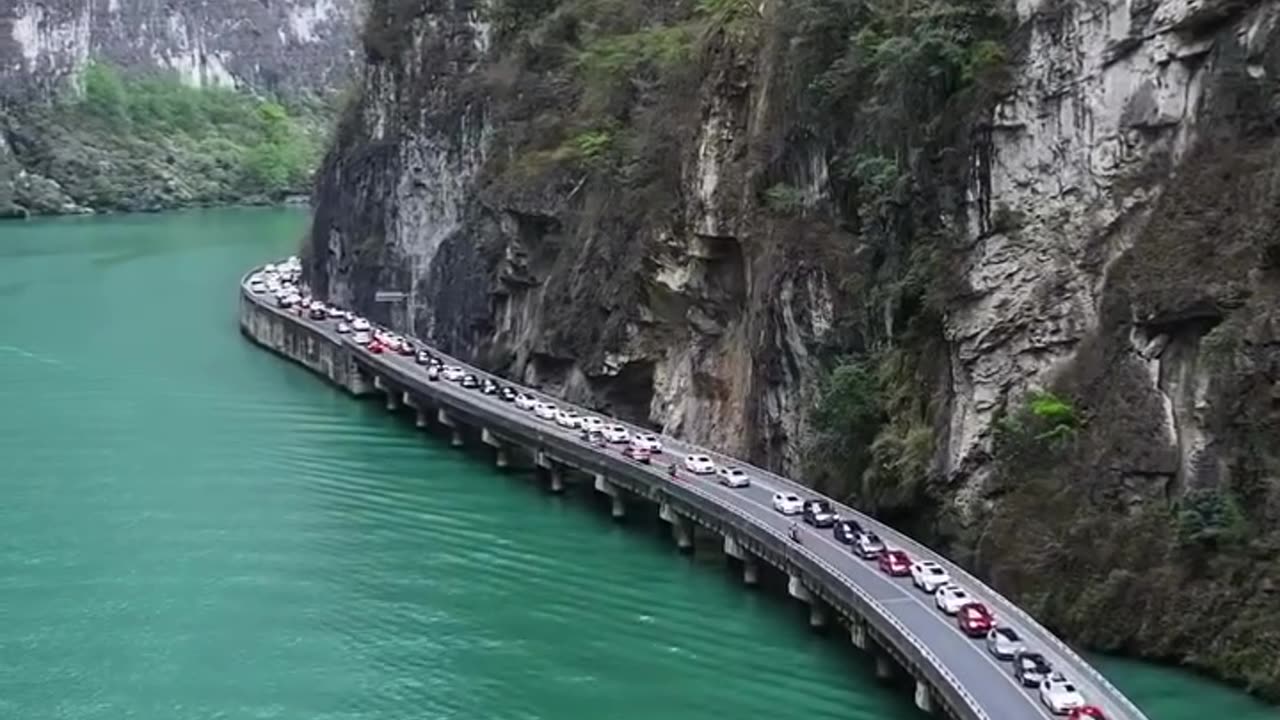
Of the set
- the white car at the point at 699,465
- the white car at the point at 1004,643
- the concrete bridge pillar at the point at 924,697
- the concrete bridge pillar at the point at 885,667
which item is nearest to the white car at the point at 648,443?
the white car at the point at 699,465

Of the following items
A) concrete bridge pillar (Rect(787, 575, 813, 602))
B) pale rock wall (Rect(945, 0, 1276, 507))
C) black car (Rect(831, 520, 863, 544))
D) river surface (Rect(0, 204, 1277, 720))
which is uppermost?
pale rock wall (Rect(945, 0, 1276, 507))

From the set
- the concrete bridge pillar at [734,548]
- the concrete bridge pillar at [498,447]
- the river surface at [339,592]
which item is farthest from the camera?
the concrete bridge pillar at [498,447]

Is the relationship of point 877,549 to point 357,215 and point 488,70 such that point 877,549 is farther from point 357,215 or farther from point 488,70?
point 357,215

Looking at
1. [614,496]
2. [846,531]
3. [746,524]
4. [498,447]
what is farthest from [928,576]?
[498,447]

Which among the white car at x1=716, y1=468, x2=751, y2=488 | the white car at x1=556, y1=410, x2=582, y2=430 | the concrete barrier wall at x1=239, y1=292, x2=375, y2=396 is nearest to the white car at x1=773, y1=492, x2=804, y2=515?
the white car at x1=716, y1=468, x2=751, y2=488

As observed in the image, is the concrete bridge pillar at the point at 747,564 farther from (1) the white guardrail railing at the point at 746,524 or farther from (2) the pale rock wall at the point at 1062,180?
(2) the pale rock wall at the point at 1062,180

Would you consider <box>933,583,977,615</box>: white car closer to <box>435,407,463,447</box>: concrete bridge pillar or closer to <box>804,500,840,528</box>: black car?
<box>804,500,840,528</box>: black car

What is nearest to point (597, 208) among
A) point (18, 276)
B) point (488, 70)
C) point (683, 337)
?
point (683, 337)
